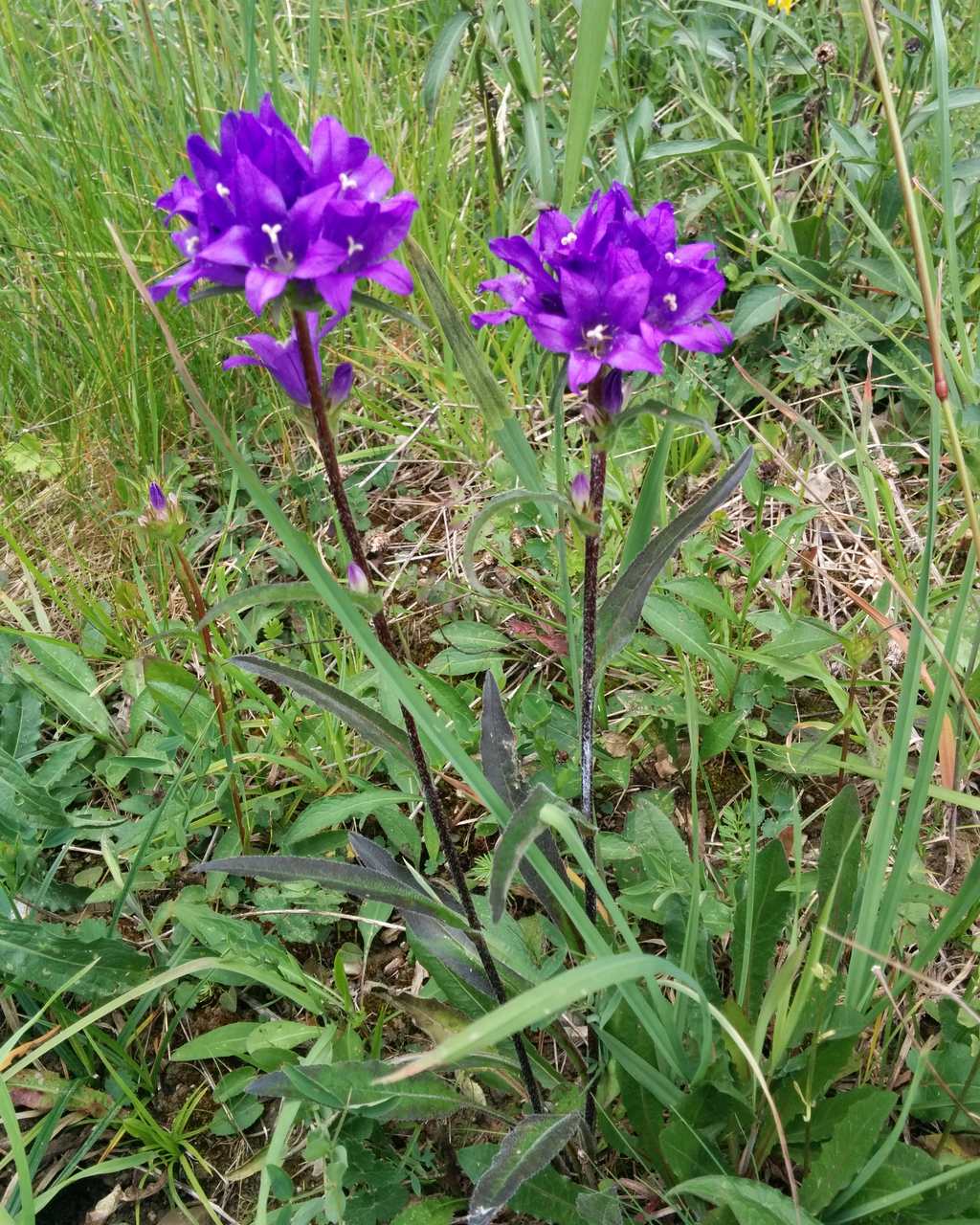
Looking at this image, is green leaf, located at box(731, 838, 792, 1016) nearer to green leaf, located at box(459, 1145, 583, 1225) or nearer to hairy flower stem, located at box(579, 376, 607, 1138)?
hairy flower stem, located at box(579, 376, 607, 1138)

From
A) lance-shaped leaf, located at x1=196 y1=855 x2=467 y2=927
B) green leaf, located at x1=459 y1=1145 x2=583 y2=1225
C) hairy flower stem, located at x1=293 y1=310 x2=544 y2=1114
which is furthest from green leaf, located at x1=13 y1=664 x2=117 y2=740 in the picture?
green leaf, located at x1=459 y1=1145 x2=583 y2=1225

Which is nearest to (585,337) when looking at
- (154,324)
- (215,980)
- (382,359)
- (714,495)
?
(714,495)

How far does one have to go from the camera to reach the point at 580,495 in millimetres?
1111

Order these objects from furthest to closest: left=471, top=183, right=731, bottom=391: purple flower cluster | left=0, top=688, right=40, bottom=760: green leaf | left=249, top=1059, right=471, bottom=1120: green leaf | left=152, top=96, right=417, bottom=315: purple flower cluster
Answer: left=0, top=688, right=40, bottom=760: green leaf → left=249, top=1059, right=471, bottom=1120: green leaf → left=471, top=183, right=731, bottom=391: purple flower cluster → left=152, top=96, right=417, bottom=315: purple flower cluster

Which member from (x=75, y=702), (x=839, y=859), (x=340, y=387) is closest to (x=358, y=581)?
(x=340, y=387)

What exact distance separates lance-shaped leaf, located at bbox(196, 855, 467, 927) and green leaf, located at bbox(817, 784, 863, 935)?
50cm

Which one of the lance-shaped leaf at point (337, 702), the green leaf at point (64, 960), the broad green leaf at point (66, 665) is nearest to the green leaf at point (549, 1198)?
the lance-shaped leaf at point (337, 702)

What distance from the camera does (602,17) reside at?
1.06 metres

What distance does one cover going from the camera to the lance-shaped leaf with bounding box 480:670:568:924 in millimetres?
1339

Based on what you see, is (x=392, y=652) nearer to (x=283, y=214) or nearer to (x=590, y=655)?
(x=590, y=655)

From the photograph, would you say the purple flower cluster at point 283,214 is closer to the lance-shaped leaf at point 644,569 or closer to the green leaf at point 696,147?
the lance-shaped leaf at point 644,569

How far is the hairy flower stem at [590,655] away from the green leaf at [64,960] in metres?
0.73

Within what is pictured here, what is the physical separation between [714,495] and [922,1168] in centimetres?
80

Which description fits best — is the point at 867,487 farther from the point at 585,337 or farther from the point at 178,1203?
the point at 178,1203
